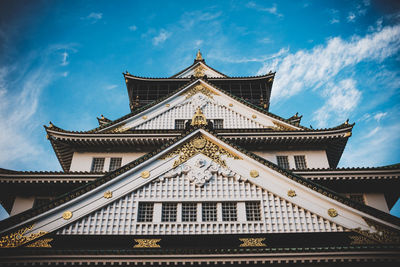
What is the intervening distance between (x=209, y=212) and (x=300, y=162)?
969cm

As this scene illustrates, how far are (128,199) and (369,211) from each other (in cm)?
1003

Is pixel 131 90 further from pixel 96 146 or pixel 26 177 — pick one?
pixel 26 177

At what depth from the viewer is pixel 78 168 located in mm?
19484

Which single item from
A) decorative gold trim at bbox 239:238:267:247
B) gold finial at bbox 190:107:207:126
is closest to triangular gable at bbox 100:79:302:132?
gold finial at bbox 190:107:207:126

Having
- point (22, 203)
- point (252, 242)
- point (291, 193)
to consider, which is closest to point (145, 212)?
point (252, 242)

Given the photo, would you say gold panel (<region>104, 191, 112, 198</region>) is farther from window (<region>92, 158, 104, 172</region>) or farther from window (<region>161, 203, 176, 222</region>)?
window (<region>92, 158, 104, 172</region>)

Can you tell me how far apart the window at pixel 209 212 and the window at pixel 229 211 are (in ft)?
1.31

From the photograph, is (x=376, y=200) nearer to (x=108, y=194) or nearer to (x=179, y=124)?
(x=179, y=124)

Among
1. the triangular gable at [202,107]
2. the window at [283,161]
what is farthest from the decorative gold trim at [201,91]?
the window at [283,161]

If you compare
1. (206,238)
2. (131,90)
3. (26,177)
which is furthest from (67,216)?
(131,90)

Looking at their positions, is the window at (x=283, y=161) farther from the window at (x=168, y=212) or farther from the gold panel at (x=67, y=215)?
the gold panel at (x=67, y=215)

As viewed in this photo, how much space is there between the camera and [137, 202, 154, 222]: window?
12.5m

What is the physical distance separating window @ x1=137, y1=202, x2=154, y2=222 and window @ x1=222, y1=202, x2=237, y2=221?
10.6 ft

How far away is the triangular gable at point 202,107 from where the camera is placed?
2147 cm
